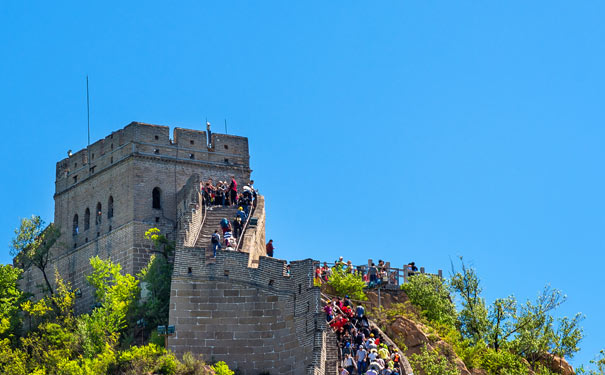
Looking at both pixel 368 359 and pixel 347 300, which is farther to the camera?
pixel 347 300

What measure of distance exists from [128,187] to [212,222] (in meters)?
6.44

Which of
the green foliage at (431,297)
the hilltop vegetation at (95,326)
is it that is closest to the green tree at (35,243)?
the hilltop vegetation at (95,326)

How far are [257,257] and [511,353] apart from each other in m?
12.0

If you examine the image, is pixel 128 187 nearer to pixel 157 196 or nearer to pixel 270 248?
pixel 157 196

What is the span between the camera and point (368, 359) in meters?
54.8

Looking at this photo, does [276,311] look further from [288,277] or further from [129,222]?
[129,222]

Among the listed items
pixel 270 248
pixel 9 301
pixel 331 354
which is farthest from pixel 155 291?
pixel 331 354

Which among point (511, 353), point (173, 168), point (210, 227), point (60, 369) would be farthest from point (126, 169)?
point (511, 353)

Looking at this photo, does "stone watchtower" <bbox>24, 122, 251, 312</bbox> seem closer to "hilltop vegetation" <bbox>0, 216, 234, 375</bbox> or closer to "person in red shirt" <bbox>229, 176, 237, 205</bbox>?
"hilltop vegetation" <bbox>0, 216, 234, 375</bbox>

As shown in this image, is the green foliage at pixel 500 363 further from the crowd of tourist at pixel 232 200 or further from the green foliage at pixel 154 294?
the green foliage at pixel 154 294

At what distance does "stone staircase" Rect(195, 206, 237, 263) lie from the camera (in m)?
64.6

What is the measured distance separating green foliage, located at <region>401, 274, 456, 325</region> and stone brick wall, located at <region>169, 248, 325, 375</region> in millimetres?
10669

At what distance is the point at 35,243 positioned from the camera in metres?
74.7

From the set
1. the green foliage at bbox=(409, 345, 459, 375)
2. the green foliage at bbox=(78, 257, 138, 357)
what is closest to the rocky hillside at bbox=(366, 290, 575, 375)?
the green foliage at bbox=(409, 345, 459, 375)
